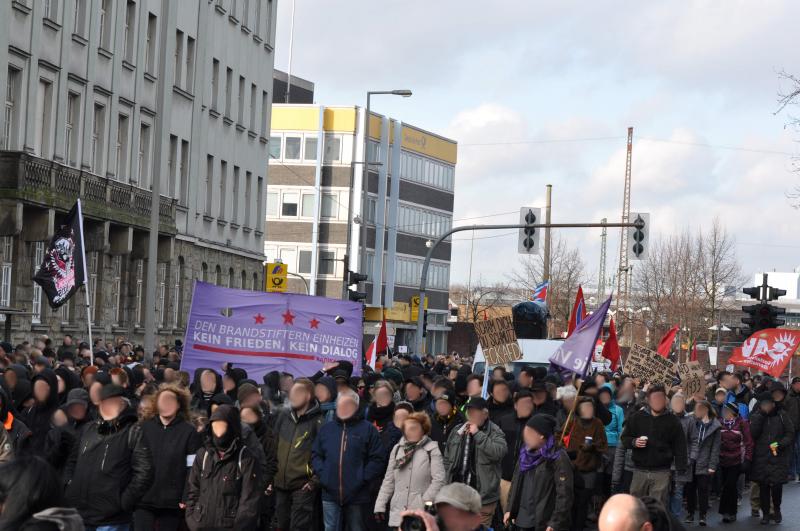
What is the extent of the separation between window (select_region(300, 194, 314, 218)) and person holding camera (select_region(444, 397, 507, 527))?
77.6 meters

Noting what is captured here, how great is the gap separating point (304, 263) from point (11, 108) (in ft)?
188

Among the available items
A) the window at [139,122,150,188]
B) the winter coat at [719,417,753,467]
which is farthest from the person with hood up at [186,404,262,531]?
the window at [139,122,150,188]

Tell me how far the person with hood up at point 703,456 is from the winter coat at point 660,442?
10.0 feet

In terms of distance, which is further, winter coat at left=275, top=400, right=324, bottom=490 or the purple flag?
the purple flag

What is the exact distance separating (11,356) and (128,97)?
22140mm

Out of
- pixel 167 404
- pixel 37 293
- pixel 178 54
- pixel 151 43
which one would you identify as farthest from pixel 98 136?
pixel 167 404

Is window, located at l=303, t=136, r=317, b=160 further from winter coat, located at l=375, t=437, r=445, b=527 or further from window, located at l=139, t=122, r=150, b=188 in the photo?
winter coat, located at l=375, t=437, r=445, b=527

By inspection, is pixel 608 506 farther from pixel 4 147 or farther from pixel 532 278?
pixel 532 278

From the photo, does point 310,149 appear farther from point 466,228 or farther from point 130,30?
point 466,228

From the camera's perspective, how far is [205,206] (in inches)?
1987

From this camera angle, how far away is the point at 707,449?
19547 mm

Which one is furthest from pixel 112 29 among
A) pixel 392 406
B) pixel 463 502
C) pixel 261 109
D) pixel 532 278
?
pixel 532 278

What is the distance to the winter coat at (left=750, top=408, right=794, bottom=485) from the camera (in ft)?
68.0

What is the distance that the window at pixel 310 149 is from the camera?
297 ft
